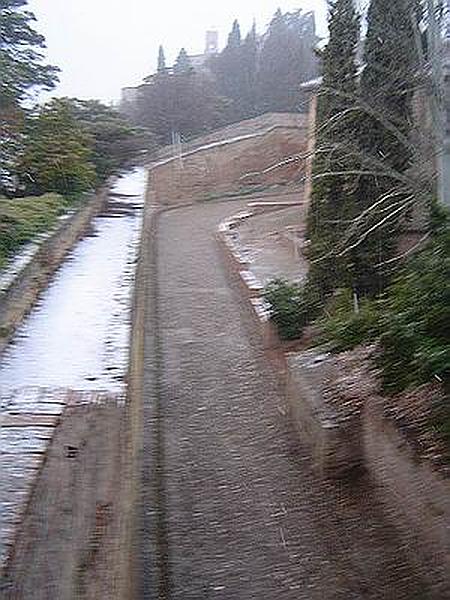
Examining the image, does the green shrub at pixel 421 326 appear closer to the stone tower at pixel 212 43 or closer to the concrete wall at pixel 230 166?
the concrete wall at pixel 230 166

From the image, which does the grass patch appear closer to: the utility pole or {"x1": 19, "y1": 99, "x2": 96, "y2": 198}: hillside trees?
{"x1": 19, "y1": 99, "x2": 96, "y2": 198}: hillside trees

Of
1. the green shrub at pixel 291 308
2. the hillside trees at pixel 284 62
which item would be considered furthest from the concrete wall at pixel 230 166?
the green shrub at pixel 291 308

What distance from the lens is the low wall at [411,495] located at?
186 inches

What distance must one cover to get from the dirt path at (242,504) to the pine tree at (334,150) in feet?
7.02

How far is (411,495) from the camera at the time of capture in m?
5.29

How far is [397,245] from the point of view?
40.9ft

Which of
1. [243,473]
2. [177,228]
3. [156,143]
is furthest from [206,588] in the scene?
[156,143]

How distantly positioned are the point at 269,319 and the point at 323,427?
4.63 metres

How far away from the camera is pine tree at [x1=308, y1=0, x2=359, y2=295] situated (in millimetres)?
12250

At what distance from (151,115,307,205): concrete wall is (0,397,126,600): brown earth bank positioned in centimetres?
2376

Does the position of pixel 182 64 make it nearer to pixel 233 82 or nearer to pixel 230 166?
pixel 233 82

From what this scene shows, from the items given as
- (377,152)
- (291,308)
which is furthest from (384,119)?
(291,308)

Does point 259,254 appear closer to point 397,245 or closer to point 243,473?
point 397,245

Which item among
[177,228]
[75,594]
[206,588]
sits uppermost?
[75,594]
